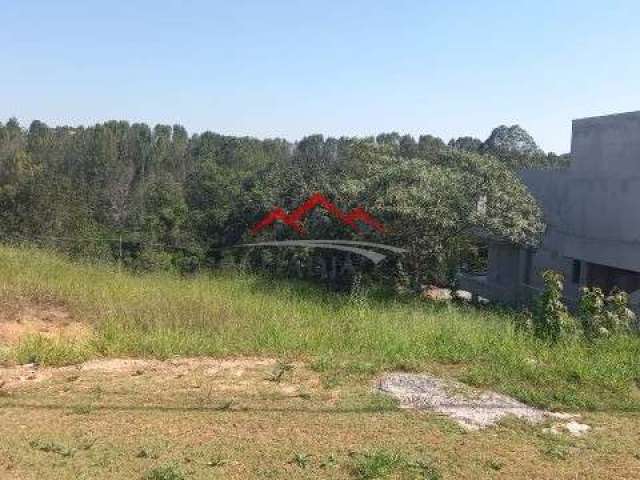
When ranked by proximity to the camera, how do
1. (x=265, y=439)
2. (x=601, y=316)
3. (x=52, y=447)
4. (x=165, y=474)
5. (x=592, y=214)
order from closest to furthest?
1. (x=165, y=474)
2. (x=52, y=447)
3. (x=265, y=439)
4. (x=601, y=316)
5. (x=592, y=214)

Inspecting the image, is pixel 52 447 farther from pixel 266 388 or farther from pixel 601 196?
pixel 601 196

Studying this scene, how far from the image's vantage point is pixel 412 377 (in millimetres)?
5520

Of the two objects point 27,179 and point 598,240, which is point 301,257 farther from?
point 27,179

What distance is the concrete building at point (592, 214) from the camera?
13.4 meters

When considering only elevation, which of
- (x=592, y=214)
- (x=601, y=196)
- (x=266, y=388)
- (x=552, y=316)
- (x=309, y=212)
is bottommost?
(x=266, y=388)

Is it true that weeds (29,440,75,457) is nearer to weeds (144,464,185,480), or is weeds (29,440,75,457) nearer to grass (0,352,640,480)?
grass (0,352,640,480)

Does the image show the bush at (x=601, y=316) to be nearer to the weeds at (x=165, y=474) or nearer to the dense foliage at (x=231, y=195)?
the dense foliage at (x=231, y=195)

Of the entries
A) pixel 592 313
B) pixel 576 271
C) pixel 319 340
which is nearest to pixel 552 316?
pixel 592 313

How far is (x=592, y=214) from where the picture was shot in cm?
1459

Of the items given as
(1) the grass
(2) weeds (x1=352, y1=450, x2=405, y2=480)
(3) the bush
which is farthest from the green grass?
(2) weeds (x1=352, y1=450, x2=405, y2=480)

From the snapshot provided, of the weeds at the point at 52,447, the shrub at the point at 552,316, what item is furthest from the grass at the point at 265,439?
the shrub at the point at 552,316

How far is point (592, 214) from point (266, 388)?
38.3 feet

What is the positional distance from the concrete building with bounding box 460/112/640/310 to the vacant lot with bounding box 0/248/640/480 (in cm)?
649

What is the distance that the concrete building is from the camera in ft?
43.8
